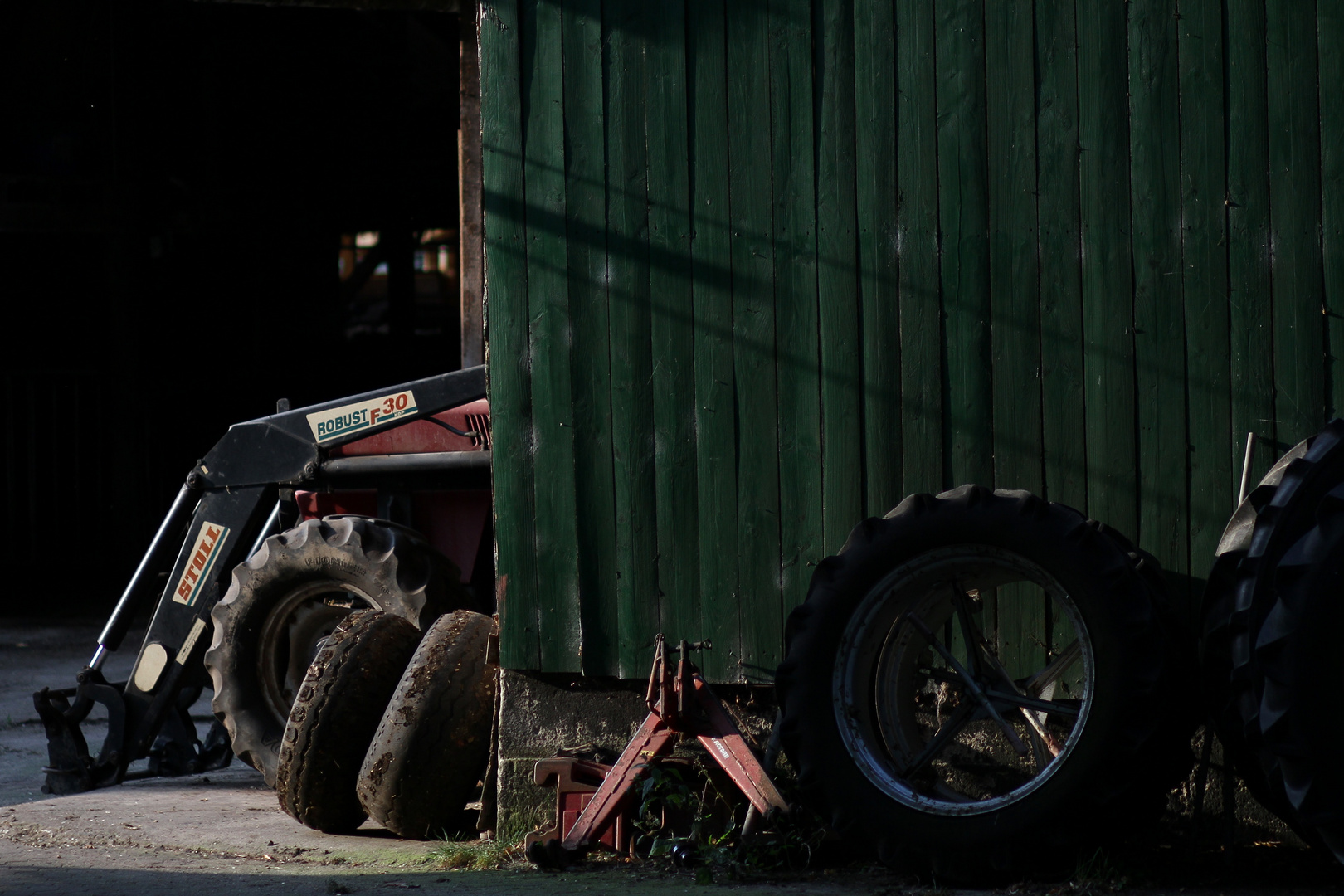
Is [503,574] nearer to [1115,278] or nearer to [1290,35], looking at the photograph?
[1115,278]

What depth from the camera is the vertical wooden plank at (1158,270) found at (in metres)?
4.88

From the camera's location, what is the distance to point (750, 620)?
204 inches

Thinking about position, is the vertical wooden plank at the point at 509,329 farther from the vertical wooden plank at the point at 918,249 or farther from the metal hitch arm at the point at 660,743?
the vertical wooden plank at the point at 918,249

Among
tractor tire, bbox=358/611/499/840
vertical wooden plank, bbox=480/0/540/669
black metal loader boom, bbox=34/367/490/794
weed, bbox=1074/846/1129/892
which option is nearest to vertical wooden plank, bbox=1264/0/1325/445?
weed, bbox=1074/846/1129/892

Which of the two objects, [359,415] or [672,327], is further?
[359,415]

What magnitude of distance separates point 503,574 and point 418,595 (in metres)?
1.01

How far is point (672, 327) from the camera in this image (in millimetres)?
5250

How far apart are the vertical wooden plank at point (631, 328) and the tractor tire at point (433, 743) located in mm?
643

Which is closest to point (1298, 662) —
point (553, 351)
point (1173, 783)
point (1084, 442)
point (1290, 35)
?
point (1173, 783)

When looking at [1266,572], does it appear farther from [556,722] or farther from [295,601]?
[295,601]

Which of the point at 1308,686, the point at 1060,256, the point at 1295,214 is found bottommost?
the point at 1308,686

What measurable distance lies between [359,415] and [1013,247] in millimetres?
3323

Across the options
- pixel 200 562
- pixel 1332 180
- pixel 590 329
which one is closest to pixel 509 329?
pixel 590 329

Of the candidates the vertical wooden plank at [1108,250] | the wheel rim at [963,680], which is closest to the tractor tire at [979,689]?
the wheel rim at [963,680]
